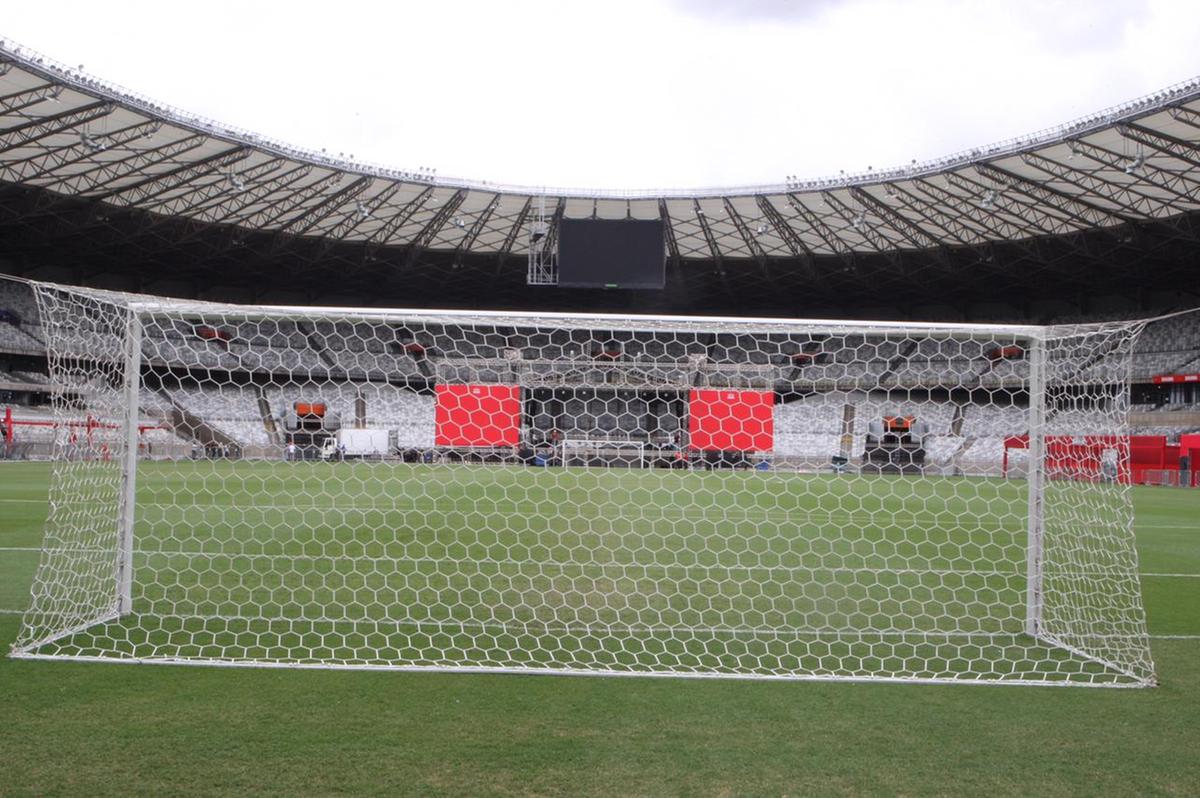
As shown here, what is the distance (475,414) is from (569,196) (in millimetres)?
23652

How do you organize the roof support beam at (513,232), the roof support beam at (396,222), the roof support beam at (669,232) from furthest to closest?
the roof support beam at (513,232) < the roof support beam at (669,232) < the roof support beam at (396,222)

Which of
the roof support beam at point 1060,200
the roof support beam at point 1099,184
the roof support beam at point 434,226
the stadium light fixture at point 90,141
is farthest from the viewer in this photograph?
the roof support beam at point 434,226

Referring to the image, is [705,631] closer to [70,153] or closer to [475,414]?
[475,414]

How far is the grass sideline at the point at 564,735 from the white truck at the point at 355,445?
230 inches

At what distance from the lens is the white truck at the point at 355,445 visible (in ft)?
33.0

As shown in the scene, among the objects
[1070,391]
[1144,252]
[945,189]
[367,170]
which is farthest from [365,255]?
[1070,391]

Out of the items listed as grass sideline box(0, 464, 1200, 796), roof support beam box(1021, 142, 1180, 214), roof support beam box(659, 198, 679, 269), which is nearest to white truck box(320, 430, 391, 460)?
grass sideline box(0, 464, 1200, 796)

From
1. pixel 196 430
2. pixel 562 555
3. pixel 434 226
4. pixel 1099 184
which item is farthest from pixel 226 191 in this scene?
pixel 1099 184

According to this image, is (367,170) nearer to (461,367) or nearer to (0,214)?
(0,214)

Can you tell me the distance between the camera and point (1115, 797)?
2803mm

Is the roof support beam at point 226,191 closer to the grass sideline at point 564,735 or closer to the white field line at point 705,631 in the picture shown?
the white field line at point 705,631

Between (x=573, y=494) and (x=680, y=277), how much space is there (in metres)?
28.2

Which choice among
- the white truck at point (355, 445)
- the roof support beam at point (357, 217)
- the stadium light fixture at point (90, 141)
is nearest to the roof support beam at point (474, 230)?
the roof support beam at point (357, 217)

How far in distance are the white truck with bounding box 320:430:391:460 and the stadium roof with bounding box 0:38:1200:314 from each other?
532 inches
